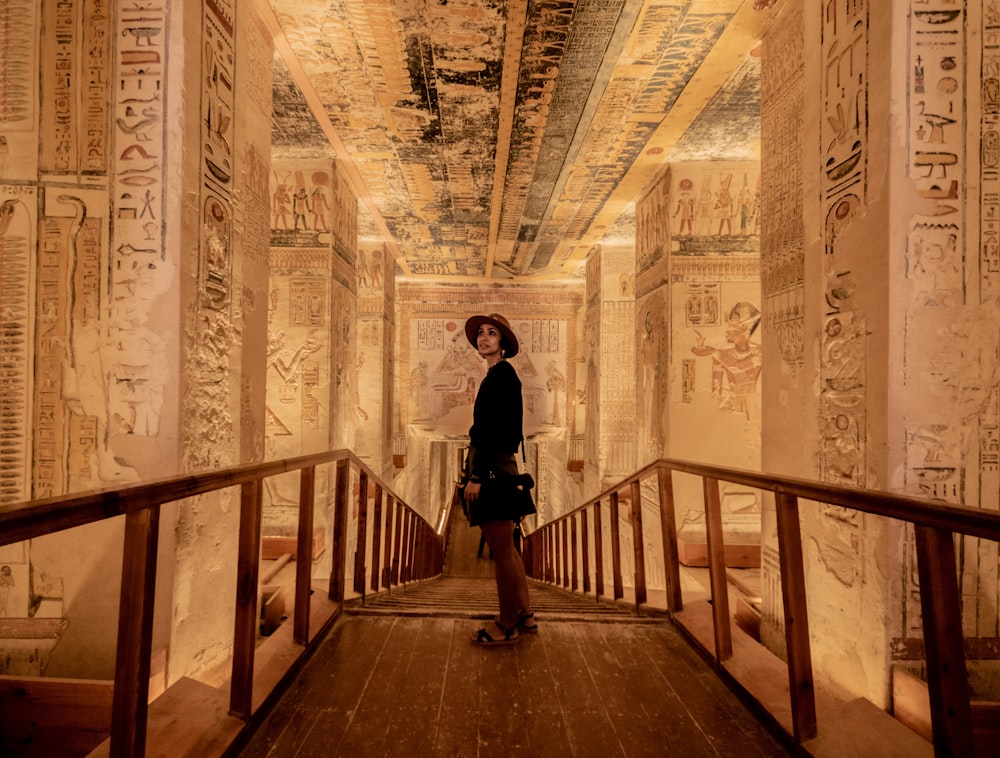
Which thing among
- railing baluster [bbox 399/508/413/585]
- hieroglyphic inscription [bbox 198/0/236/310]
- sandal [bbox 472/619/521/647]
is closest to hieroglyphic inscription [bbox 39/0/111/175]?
hieroglyphic inscription [bbox 198/0/236/310]

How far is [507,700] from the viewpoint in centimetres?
217

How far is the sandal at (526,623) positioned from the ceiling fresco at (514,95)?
12.5 ft

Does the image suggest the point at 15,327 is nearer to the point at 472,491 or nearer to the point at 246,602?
the point at 246,602

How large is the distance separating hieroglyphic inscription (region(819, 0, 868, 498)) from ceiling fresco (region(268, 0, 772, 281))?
1.03m

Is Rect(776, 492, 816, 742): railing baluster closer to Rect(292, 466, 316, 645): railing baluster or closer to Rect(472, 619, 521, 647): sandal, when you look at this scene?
Rect(472, 619, 521, 647): sandal

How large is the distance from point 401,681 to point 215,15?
3.66 meters

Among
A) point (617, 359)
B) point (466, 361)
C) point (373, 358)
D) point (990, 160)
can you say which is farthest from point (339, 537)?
point (466, 361)

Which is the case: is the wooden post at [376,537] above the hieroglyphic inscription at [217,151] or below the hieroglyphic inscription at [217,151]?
below

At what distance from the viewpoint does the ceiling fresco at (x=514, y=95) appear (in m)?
3.78

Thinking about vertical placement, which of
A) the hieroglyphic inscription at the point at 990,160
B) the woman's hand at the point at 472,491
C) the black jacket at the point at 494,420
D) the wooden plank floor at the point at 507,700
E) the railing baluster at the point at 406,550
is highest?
the hieroglyphic inscription at the point at 990,160

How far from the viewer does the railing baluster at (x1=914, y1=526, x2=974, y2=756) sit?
1335 millimetres

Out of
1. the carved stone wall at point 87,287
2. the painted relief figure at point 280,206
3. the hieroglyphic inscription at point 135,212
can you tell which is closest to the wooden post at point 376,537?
the carved stone wall at point 87,287

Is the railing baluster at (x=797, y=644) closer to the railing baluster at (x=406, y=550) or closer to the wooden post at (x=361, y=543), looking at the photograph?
the wooden post at (x=361, y=543)

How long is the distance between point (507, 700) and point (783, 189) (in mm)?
3488
